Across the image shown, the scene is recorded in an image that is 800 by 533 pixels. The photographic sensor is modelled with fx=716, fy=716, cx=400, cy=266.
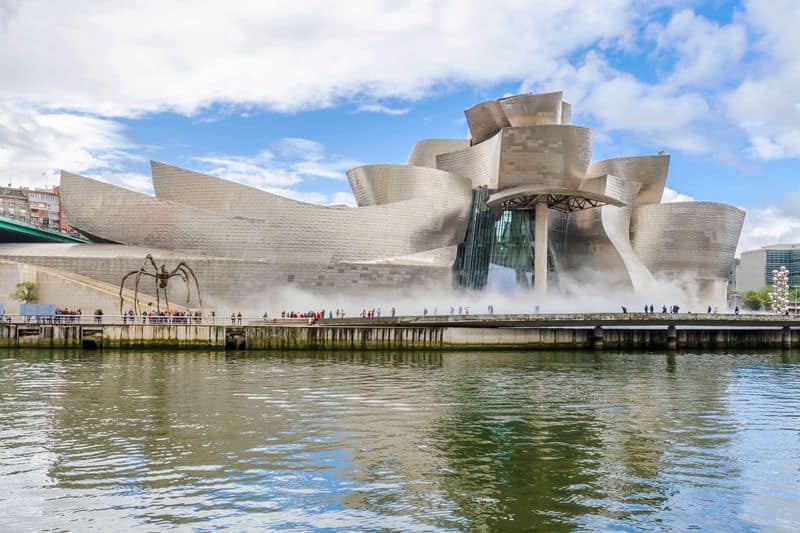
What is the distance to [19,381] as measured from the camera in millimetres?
16422

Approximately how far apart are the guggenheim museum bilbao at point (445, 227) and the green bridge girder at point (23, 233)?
414cm

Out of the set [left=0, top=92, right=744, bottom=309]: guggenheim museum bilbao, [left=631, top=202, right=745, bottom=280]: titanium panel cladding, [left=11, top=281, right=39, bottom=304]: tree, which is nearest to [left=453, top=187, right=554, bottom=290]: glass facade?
[left=0, top=92, right=744, bottom=309]: guggenheim museum bilbao

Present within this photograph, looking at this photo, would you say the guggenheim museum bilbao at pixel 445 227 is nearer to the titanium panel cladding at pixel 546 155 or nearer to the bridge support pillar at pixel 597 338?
the titanium panel cladding at pixel 546 155

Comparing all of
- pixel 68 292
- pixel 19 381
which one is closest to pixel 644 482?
pixel 19 381

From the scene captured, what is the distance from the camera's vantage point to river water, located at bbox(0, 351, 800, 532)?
700cm

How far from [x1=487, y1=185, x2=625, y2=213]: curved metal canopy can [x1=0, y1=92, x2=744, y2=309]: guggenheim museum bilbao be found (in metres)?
0.11

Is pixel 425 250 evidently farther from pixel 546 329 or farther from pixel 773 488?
pixel 773 488

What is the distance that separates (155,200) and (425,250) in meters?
14.6

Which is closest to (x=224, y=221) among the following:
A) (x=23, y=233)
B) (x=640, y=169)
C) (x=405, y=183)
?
(x=405, y=183)

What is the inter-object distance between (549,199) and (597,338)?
11896mm

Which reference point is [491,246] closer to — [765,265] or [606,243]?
[606,243]

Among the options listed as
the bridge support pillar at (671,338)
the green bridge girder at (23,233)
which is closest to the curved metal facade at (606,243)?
the bridge support pillar at (671,338)

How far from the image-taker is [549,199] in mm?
39938

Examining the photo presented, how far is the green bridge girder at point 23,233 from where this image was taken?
40.2 metres
